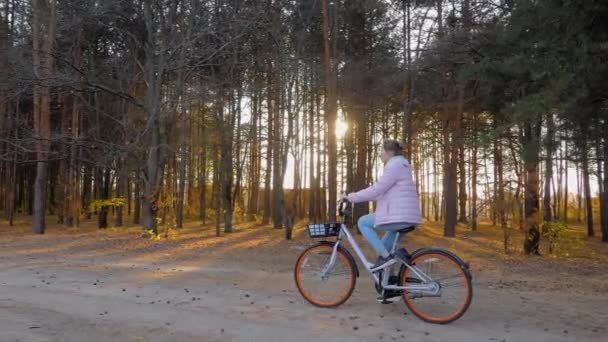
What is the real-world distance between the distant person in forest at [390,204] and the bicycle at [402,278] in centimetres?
9

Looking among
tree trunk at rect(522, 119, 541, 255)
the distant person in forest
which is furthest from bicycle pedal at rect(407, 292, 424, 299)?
tree trunk at rect(522, 119, 541, 255)

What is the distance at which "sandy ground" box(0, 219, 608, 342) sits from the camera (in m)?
4.84

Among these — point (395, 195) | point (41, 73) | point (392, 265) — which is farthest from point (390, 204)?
point (41, 73)

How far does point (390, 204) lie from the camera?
5.63 meters

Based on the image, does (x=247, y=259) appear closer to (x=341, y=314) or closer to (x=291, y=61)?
(x=341, y=314)

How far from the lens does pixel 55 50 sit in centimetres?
1784

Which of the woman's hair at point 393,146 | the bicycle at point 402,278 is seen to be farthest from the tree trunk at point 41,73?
the woman's hair at point 393,146

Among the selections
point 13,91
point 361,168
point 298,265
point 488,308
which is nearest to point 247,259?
point 298,265

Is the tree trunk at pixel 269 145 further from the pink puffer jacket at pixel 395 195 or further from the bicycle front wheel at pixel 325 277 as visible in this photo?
the pink puffer jacket at pixel 395 195

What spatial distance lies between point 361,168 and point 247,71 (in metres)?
5.92

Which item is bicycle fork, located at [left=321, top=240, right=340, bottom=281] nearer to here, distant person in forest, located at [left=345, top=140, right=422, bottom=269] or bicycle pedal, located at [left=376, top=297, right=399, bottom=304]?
distant person in forest, located at [left=345, top=140, right=422, bottom=269]

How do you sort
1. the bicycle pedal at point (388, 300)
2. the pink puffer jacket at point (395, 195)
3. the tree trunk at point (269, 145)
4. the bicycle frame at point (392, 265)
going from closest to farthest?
the bicycle frame at point (392, 265), the pink puffer jacket at point (395, 195), the bicycle pedal at point (388, 300), the tree trunk at point (269, 145)

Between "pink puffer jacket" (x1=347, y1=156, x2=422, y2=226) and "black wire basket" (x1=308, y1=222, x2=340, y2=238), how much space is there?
0.52 meters

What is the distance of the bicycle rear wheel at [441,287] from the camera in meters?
5.29
